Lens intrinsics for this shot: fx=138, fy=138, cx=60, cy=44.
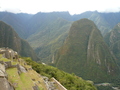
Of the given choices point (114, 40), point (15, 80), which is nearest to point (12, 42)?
point (15, 80)

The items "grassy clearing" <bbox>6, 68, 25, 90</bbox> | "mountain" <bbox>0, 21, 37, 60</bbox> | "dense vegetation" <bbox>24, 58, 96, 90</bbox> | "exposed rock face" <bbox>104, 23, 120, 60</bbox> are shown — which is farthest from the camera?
"exposed rock face" <bbox>104, 23, 120, 60</bbox>

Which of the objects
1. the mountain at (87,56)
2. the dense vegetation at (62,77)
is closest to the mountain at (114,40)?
the mountain at (87,56)

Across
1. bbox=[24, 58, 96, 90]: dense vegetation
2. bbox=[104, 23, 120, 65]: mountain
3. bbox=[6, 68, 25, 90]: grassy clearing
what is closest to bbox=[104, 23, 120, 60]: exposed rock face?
bbox=[104, 23, 120, 65]: mountain

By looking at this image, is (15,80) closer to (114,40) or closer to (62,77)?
(62,77)

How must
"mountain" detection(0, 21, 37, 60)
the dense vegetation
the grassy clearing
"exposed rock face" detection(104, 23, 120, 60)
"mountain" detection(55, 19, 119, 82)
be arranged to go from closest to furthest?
the grassy clearing → the dense vegetation → "mountain" detection(55, 19, 119, 82) → "mountain" detection(0, 21, 37, 60) → "exposed rock face" detection(104, 23, 120, 60)

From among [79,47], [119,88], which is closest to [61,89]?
[119,88]

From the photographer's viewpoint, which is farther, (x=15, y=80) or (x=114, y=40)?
(x=114, y=40)

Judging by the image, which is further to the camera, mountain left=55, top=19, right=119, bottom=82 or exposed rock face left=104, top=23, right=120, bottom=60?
exposed rock face left=104, top=23, right=120, bottom=60

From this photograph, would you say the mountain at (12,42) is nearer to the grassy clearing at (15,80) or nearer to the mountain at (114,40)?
the mountain at (114,40)

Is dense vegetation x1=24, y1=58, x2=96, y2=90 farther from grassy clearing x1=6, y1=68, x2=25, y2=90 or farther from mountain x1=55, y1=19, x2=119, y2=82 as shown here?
mountain x1=55, y1=19, x2=119, y2=82

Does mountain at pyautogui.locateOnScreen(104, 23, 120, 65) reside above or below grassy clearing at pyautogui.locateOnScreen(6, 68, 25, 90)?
below
